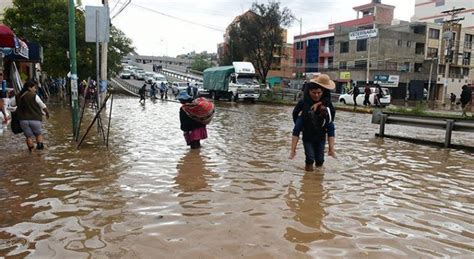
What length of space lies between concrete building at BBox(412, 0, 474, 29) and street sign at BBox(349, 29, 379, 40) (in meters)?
31.3

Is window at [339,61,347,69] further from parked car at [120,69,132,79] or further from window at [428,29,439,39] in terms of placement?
parked car at [120,69,132,79]

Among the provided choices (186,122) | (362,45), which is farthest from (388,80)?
(186,122)

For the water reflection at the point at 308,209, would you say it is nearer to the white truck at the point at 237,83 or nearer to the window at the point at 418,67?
the white truck at the point at 237,83

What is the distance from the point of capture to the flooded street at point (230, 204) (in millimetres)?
3674

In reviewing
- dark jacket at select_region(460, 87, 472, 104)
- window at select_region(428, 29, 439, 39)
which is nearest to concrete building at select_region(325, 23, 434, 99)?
window at select_region(428, 29, 439, 39)

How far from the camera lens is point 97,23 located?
10141mm

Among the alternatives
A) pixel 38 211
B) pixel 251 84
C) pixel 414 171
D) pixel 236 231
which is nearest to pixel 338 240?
pixel 236 231

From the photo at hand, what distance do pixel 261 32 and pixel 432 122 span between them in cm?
3674

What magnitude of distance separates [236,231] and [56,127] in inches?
436

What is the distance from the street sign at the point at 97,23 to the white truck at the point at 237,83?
22348 millimetres

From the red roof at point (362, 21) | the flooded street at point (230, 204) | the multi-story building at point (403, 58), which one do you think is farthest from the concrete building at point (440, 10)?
the flooded street at point (230, 204)

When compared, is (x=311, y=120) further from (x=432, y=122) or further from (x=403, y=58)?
(x=403, y=58)

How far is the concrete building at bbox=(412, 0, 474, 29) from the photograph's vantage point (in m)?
71.3

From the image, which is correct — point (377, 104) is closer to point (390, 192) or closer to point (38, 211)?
point (390, 192)
